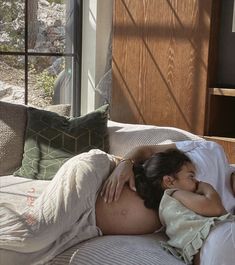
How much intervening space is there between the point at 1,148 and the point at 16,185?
0.27 metres

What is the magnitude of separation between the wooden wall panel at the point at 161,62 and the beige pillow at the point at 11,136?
0.88 m

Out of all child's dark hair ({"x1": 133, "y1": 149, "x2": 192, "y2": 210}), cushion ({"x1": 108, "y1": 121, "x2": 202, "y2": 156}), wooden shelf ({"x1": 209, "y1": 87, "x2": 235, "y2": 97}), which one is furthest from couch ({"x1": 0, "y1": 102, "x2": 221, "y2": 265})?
wooden shelf ({"x1": 209, "y1": 87, "x2": 235, "y2": 97})

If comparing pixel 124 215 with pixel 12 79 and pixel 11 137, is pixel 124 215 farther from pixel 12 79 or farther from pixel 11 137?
pixel 12 79

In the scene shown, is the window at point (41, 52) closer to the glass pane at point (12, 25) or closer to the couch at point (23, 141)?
the glass pane at point (12, 25)

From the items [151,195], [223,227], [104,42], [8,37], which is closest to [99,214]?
[151,195]

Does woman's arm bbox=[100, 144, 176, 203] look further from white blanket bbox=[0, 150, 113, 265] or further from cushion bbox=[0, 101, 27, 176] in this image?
cushion bbox=[0, 101, 27, 176]

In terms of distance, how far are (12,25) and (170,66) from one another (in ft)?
3.74

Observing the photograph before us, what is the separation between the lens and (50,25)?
3.58 metres

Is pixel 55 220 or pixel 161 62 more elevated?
pixel 161 62

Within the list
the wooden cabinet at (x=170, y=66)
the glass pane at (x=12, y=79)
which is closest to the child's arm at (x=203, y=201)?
the wooden cabinet at (x=170, y=66)

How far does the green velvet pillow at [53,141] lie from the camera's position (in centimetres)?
263

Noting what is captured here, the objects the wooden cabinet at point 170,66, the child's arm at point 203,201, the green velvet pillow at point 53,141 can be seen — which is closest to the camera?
the child's arm at point 203,201

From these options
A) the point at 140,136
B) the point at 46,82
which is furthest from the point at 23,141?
the point at 46,82

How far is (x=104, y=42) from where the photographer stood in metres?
3.72
